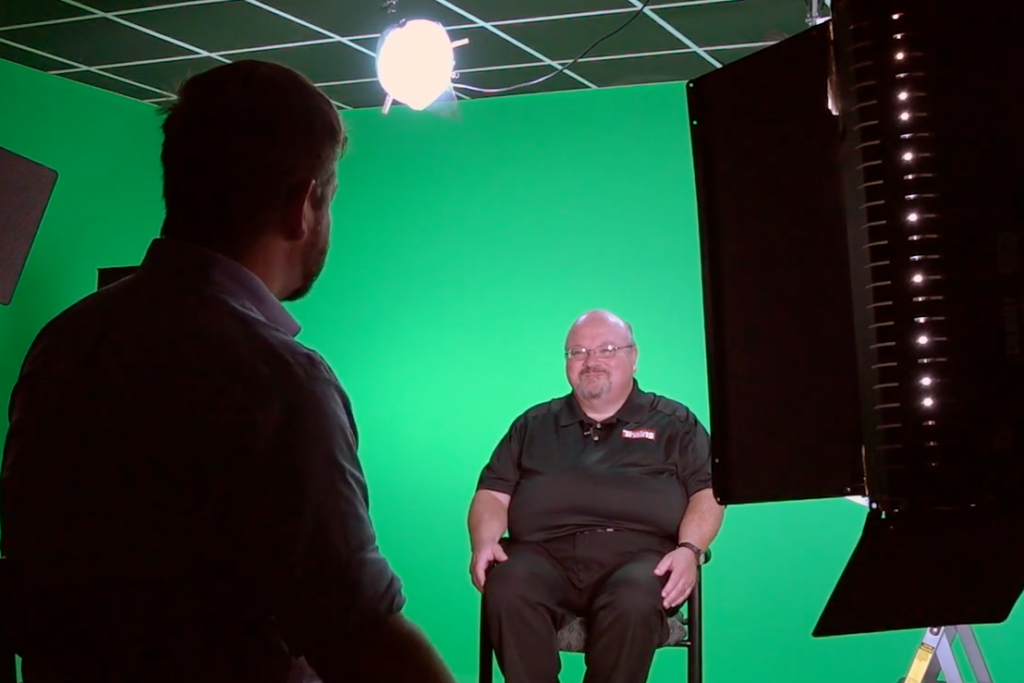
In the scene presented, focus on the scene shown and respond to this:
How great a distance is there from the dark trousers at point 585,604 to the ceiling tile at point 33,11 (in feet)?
7.38

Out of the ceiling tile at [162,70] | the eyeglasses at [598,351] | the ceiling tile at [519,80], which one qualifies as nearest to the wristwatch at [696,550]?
the eyeglasses at [598,351]

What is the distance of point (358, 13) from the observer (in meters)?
3.61

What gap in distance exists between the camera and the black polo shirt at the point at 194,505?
82cm

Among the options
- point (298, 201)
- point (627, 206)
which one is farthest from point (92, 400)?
point (627, 206)

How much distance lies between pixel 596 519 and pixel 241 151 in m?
2.44

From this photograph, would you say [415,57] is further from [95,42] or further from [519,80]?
[95,42]

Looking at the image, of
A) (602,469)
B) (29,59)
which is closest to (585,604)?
(602,469)

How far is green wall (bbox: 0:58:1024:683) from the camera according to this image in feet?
13.8

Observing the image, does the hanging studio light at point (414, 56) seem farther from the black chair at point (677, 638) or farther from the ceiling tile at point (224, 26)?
the black chair at point (677, 638)

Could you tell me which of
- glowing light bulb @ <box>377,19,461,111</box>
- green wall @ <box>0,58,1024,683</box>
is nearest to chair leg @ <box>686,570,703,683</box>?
green wall @ <box>0,58,1024,683</box>

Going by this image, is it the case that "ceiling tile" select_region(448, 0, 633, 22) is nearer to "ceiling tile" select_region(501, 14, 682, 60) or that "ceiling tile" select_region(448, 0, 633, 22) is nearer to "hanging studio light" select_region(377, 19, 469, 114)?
"ceiling tile" select_region(501, 14, 682, 60)

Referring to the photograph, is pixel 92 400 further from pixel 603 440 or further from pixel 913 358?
pixel 603 440

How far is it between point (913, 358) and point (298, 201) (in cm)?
52

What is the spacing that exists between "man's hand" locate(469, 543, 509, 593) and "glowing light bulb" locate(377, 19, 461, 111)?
1390 mm
